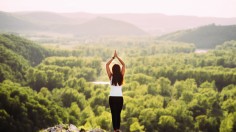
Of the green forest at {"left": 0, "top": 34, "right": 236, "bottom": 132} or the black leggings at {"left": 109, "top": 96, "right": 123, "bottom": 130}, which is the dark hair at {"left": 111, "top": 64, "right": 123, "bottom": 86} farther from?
the green forest at {"left": 0, "top": 34, "right": 236, "bottom": 132}

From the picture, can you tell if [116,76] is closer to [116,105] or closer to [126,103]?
[116,105]

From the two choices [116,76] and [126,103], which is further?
[126,103]

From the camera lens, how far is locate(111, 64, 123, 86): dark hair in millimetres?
17242

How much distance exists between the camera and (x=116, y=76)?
17281mm

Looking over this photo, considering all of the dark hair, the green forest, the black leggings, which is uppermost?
the dark hair

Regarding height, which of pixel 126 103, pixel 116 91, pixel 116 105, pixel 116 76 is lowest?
pixel 126 103

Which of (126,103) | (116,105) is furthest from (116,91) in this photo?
(126,103)

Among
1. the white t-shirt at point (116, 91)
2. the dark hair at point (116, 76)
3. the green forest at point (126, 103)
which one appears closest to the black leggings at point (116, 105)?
the white t-shirt at point (116, 91)

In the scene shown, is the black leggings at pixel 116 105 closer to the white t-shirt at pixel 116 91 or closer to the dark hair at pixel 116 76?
the white t-shirt at pixel 116 91

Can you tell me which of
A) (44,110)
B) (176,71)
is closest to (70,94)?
(44,110)

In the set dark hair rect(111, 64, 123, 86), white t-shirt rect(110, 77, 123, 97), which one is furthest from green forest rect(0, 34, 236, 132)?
dark hair rect(111, 64, 123, 86)

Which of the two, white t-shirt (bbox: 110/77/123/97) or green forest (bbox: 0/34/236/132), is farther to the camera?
green forest (bbox: 0/34/236/132)

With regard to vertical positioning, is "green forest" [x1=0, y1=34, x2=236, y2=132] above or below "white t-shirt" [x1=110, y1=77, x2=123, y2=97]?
below

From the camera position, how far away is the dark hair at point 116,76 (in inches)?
679
